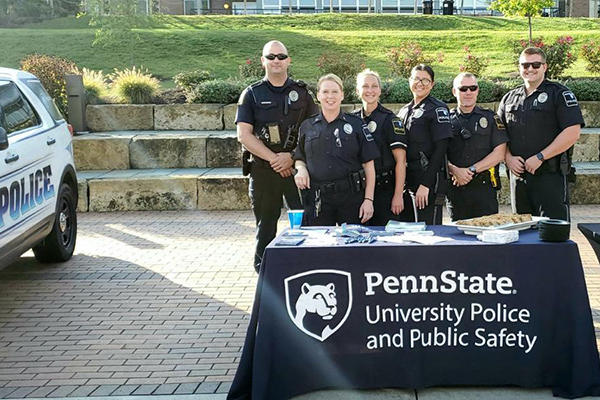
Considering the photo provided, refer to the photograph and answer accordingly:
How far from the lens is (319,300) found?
14.7 feet

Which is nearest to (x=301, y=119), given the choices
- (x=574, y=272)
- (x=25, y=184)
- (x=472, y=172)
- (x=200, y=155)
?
(x=472, y=172)

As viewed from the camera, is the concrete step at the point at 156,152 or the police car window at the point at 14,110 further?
the concrete step at the point at 156,152

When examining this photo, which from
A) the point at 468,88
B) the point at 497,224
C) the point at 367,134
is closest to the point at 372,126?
the point at 367,134

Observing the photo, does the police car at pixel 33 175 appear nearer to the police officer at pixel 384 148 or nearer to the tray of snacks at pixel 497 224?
the police officer at pixel 384 148

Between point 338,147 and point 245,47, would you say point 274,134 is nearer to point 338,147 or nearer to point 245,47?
point 338,147

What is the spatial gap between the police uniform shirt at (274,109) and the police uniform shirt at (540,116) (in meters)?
1.87

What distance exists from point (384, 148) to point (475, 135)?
853 mm

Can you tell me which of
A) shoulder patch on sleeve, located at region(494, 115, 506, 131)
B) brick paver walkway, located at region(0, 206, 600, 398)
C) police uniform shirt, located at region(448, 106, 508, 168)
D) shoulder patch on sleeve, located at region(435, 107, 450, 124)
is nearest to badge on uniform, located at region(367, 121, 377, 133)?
A: shoulder patch on sleeve, located at region(435, 107, 450, 124)

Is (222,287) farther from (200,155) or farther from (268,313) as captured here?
(200,155)

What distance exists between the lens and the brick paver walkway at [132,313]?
16.8 feet

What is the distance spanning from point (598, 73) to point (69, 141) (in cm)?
1384

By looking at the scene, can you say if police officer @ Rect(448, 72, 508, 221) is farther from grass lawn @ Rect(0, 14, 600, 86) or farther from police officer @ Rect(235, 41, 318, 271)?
grass lawn @ Rect(0, 14, 600, 86)

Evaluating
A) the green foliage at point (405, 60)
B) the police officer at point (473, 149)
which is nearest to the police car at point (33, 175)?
the police officer at point (473, 149)

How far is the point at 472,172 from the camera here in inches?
252
